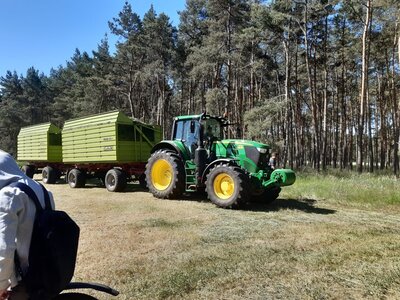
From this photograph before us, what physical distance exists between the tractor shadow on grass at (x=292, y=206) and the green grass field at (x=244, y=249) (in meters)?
0.03

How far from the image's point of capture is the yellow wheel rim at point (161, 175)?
1048cm

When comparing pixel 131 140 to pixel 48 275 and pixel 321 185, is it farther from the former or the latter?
pixel 48 275

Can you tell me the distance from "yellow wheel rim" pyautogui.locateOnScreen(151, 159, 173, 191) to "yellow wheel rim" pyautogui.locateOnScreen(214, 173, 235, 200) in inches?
77.6

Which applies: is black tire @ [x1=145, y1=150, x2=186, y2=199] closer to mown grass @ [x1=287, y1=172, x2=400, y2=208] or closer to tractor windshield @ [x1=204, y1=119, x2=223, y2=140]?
tractor windshield @ [x1=204, y1=119, x2=223, y2=140]

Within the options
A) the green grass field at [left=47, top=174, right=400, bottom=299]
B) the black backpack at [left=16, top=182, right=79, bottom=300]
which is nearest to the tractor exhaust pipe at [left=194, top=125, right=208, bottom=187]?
the green grass field at [left=47, top=174, right=400, bottom=299]

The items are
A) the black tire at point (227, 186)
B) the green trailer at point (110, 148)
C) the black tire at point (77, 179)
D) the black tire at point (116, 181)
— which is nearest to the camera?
the black tire at point (227, 186)

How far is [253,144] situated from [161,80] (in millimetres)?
24788

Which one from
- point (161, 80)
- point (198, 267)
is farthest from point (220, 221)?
point (161, 80)

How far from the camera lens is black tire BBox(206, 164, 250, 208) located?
328 inches

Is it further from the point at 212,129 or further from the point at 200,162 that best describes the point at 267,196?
the point at 212,129

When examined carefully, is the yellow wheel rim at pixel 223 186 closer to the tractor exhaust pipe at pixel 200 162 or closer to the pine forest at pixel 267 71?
the tractor exhaust pipe at pixel 200 162

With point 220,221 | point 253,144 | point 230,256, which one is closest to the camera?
point 230,256

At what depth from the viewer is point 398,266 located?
4.40 metres

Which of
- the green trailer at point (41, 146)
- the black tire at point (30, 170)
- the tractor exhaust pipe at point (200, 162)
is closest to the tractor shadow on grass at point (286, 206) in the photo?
the tractor exhaust pipe at point (200, 162)
